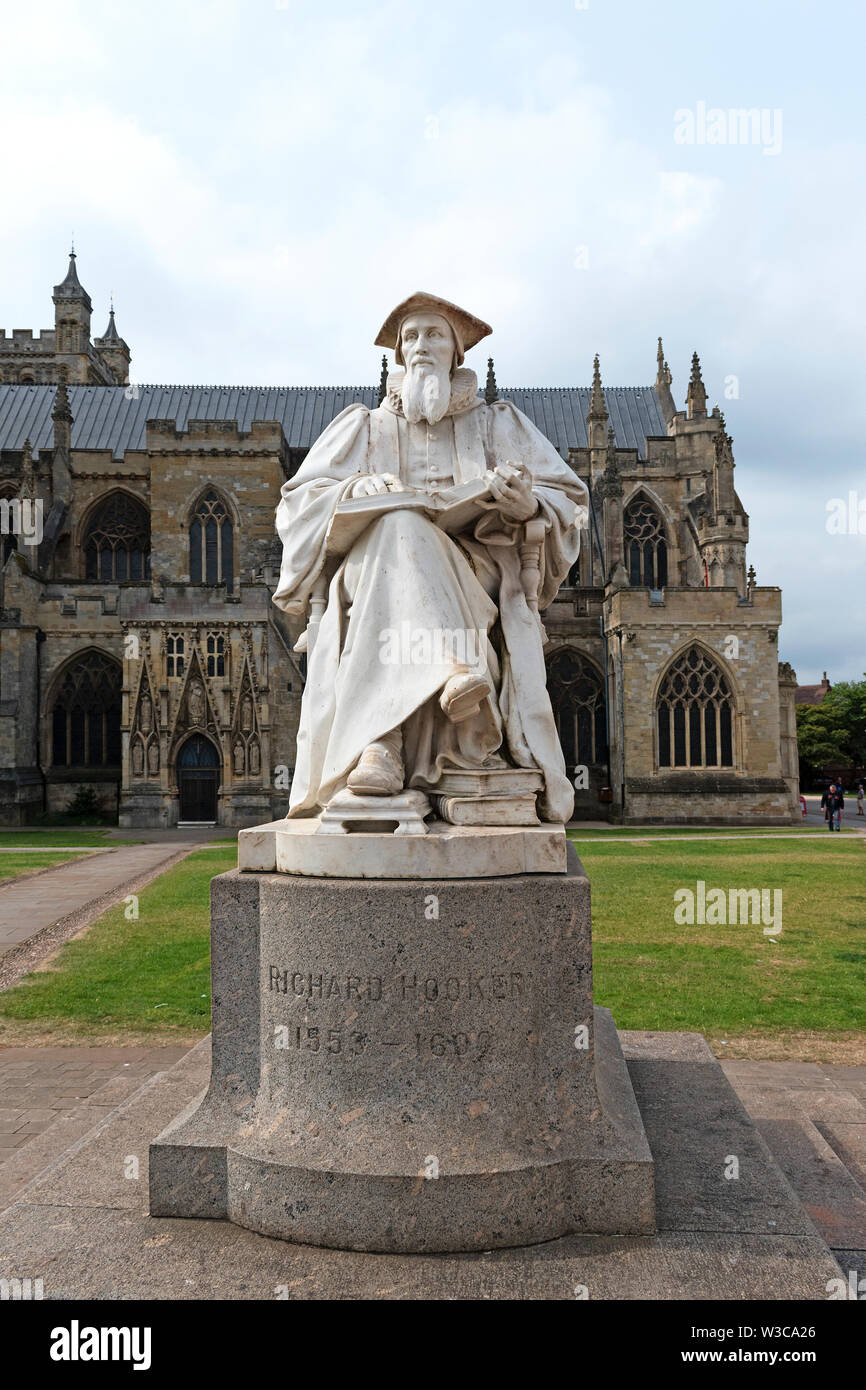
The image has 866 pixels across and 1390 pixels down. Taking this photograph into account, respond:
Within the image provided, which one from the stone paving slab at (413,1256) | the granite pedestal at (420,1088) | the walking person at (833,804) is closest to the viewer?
the stone paving slab at (413,1256)

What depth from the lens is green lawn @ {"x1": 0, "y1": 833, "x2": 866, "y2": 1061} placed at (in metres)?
6.00

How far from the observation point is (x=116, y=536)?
33.4m

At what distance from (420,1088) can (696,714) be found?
85.4ft

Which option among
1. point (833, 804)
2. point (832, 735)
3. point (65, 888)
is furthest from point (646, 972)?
point (832, 735)

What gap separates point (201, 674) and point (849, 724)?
1701 inches

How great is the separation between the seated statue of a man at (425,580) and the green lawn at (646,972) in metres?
3.21

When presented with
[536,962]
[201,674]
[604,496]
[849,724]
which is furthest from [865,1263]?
[849,724]

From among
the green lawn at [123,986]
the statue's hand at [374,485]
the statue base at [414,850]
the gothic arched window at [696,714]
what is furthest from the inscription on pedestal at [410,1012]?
the gothic arched window at [696,714]

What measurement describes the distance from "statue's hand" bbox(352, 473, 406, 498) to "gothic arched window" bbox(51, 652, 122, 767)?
26.1 metres

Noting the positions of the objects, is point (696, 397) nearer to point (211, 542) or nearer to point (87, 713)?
point (211, 542)

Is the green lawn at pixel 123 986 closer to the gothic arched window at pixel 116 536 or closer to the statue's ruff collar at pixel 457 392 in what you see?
the statue's ruff collar at pixel 457 392

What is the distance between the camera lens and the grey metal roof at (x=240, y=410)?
36.4 metres

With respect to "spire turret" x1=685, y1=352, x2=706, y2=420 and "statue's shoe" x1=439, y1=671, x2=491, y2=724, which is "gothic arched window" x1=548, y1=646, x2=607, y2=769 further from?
"statue's shoe" x1=439, y1=671, x2=491, y2=724

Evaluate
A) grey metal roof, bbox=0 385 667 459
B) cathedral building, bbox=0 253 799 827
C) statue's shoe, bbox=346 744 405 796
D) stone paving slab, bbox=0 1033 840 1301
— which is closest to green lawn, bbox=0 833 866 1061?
stone paving slab, bbox=0 1033 840 1301
